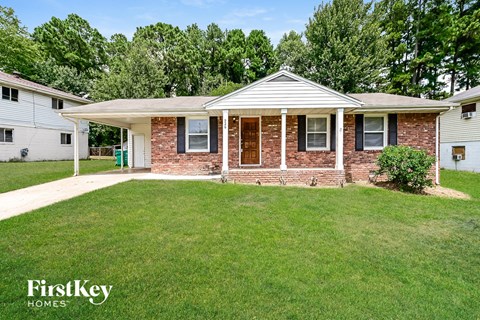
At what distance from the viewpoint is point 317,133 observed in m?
10.8

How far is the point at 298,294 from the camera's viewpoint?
2768 millimetres

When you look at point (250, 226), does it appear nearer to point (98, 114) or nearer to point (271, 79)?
point (271, 79)

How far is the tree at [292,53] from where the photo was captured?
23.9 metres

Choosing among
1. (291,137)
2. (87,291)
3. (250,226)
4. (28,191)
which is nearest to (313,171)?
(291,137)

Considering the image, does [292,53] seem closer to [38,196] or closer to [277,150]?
[277,150]

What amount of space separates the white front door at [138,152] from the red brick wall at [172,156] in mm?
3954

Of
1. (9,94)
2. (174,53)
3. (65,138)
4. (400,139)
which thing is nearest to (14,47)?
(65,138)

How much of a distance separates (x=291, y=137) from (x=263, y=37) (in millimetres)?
25299

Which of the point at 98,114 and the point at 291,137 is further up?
the point at 98,114

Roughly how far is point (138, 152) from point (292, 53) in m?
Result: 18.6

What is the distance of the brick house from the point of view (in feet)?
31.0

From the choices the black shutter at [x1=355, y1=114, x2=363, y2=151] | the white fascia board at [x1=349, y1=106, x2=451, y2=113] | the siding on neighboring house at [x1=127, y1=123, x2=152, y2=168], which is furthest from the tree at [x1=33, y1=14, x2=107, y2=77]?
the white fascia board at [x1=349, y1=106, x2=451, y2=113]

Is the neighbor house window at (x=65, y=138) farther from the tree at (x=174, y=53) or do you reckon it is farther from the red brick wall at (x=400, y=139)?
the red brick wall at (x=400, y=139)

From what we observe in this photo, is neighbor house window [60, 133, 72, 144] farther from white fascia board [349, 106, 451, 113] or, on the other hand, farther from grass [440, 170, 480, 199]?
grass [440, 170, 480, 199]
